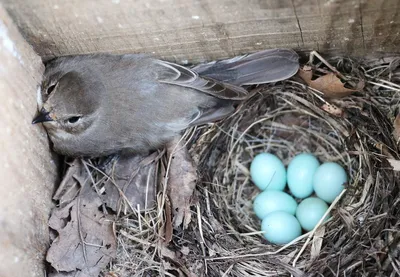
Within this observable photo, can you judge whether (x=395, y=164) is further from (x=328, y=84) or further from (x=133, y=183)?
(x=133, y=183)

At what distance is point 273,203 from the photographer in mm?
3053

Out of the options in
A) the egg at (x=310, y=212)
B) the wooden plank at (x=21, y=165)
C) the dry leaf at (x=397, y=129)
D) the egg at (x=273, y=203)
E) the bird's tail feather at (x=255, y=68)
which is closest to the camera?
the wooden plank at (x=21, y=165)

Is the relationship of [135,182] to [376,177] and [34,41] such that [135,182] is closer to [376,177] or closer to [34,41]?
[34,41]

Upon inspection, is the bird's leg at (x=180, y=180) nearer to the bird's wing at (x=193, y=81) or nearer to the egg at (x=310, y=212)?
the bird's wing at (x=193, y=81)

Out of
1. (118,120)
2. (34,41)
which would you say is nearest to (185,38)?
(118,120)

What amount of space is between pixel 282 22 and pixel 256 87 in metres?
Result: 0.54

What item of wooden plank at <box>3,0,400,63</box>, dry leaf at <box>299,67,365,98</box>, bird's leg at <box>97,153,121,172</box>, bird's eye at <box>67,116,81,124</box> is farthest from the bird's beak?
dry leaf at <box>299,67,365,98</box>

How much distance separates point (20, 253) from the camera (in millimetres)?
2574

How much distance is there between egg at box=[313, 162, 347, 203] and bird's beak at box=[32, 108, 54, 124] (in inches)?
53.5

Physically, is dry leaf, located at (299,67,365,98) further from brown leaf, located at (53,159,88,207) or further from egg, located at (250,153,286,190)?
brown leaf, located at (53,159,88,207)

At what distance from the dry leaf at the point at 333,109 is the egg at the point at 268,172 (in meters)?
0.39

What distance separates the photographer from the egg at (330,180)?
296 cm

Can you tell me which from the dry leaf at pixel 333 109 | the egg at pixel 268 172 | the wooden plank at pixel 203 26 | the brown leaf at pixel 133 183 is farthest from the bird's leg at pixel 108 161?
the dry leaf at pixel 333 109

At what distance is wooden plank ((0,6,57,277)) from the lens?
253 cm
